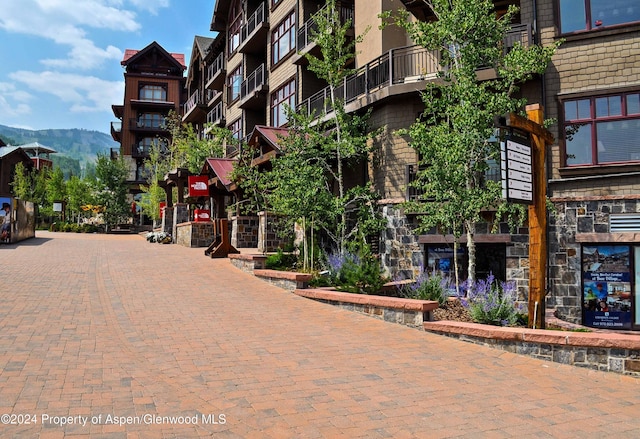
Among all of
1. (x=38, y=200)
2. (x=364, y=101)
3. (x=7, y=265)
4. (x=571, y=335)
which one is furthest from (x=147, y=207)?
(x=571, y=335)

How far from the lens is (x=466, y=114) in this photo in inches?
425

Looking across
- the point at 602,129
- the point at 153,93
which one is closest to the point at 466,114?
the point at 602,129

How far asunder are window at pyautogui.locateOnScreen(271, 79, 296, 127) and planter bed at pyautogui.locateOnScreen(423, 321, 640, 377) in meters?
18.2

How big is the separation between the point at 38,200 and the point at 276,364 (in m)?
50.9

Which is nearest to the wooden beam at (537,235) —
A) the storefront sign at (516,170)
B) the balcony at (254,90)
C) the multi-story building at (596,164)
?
the storefront sign at (516,170)

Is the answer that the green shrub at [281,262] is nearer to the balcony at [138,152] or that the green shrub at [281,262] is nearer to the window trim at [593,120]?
the window trim at [593,120]

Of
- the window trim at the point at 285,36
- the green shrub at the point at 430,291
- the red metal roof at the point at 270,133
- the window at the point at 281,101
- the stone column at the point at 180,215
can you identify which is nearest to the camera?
the green shrub at the point at 430,291

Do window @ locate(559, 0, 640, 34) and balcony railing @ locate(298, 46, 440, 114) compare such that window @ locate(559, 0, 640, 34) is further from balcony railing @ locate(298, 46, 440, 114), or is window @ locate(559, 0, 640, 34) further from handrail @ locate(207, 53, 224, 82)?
handrail @ locate(207, 53, 224, 82)

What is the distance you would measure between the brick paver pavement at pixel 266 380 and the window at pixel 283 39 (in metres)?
18.0

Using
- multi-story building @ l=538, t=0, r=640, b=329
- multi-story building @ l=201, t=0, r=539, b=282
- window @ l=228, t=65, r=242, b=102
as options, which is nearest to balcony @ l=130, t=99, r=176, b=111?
window @ l=228, t=65, r=242, b=102

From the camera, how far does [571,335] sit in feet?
24.5

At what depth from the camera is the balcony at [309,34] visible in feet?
70.3

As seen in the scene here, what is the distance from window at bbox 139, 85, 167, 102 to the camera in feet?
209

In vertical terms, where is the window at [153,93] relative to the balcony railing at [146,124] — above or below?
above
